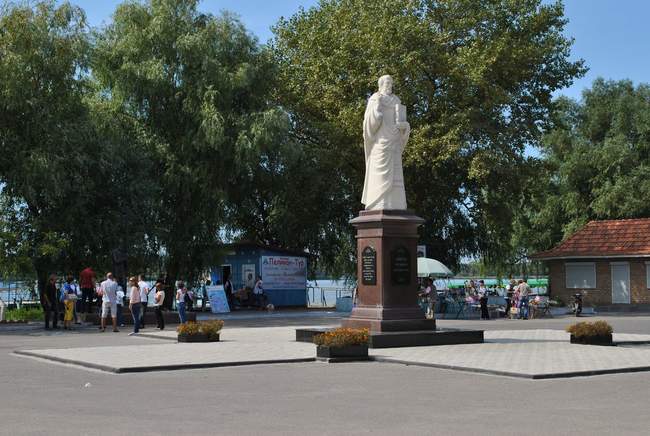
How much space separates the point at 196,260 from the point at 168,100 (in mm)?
7485

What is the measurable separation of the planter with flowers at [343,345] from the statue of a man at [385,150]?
456 cm

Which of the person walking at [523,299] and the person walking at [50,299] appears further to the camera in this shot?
the person walking at [523,299]

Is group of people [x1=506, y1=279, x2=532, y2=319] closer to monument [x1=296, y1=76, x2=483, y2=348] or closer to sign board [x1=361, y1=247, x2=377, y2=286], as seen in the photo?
monument [x1=296, y1=76, x2=483, y2=348]

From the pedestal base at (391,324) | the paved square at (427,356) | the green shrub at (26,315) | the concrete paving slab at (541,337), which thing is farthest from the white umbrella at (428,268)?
the pedestal base at (391,324)

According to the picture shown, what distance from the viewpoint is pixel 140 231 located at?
123 ft

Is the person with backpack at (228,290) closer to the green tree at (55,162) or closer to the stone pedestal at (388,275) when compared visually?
the green tree at (55,162)

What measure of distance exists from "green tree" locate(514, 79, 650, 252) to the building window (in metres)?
5.48

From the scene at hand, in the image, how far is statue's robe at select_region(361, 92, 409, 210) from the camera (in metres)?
21.5

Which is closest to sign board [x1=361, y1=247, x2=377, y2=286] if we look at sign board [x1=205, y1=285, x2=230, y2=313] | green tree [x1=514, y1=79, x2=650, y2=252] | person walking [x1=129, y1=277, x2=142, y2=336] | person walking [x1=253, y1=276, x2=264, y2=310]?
person walking [x1=129, y1=277, x2=142, y2=336]

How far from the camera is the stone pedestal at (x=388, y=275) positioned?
2072cm

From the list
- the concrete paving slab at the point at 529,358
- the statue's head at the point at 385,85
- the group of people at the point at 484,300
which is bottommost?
the concrete paving slab at the point at 529,358

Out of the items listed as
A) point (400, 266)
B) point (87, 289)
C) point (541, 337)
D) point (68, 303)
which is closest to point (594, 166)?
point (87, 289)

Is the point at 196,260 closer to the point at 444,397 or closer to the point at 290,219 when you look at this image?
the point at 290,219

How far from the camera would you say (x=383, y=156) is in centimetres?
2188
